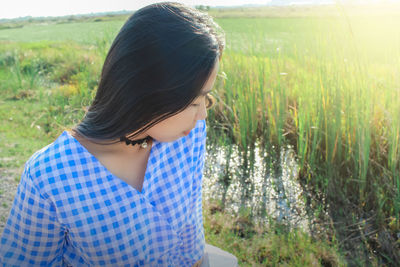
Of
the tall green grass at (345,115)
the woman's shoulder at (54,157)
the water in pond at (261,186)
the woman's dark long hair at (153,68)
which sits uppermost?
the woman's dark long hair at (153,68)

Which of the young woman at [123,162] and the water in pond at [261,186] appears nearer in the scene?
the young woman at [123,162]

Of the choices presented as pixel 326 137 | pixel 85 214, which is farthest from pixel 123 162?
pixel 326 137

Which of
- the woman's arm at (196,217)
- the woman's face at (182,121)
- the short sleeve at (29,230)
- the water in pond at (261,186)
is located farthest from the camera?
the water in pond at (261,186)

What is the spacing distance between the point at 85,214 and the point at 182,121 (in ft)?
1.13

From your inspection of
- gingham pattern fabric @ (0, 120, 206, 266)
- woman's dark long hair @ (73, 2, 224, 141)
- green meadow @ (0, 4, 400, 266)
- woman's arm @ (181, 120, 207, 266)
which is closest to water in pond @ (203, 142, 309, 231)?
green meadow @ (0, 4, 400, 266)

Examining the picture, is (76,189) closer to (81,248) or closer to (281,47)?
(81,248)

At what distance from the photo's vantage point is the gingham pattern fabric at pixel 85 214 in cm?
82

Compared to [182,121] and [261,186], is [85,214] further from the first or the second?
[261,186]

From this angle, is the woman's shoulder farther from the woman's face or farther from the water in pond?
the water in pond

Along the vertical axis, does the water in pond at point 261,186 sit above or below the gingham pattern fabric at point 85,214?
below

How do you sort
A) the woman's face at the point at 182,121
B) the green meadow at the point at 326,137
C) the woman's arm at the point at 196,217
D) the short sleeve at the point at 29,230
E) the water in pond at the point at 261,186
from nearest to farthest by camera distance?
the short sleeve at the point at 29,230
the woman's face at the point at 182,121
the woman's arm at the point at 196,217
the green meadow at the point at 326,137
the water in pond at the point at 261,186

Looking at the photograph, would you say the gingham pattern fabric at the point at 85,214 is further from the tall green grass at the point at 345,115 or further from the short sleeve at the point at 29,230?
the tall green grass at the point at 345,115

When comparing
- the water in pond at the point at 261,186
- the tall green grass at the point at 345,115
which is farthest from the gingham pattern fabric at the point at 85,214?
the tall green grass at the point at 345,115

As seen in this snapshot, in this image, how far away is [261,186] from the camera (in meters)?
2.42
